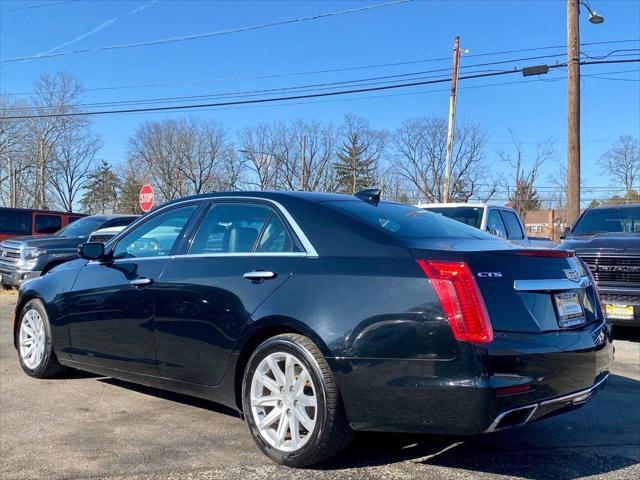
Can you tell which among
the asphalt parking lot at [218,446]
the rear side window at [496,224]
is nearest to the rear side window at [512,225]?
the rear side window at [496,224]

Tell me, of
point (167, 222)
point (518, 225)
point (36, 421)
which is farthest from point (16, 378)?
point (518, 225)

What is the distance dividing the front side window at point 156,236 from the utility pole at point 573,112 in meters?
12.9

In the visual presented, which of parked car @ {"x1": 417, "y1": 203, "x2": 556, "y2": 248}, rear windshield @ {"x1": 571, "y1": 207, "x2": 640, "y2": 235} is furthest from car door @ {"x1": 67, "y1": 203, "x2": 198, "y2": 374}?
rear windshield @ {"x1": 571, "y1": 207, "x2": 640, "y2": 235}

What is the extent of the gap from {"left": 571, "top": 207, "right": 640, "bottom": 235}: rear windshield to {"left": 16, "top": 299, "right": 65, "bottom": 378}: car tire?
790cm

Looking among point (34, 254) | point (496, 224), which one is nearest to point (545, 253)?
point (496, 224)

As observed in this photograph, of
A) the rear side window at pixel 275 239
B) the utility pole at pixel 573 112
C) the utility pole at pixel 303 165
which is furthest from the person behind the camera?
the utility pole at pixel 303 165

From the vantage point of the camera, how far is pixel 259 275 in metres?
3.77

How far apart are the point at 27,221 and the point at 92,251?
2052cm

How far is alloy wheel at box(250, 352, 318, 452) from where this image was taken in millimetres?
3506

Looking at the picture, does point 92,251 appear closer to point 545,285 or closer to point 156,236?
point 156,236

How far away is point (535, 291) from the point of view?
3.34 m

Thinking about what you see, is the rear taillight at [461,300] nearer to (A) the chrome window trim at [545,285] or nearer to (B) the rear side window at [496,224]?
(A) the chrome window trim at [545,285]

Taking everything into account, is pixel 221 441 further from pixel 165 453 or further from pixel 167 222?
pixel 167 222

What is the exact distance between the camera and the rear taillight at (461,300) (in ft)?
10.1
